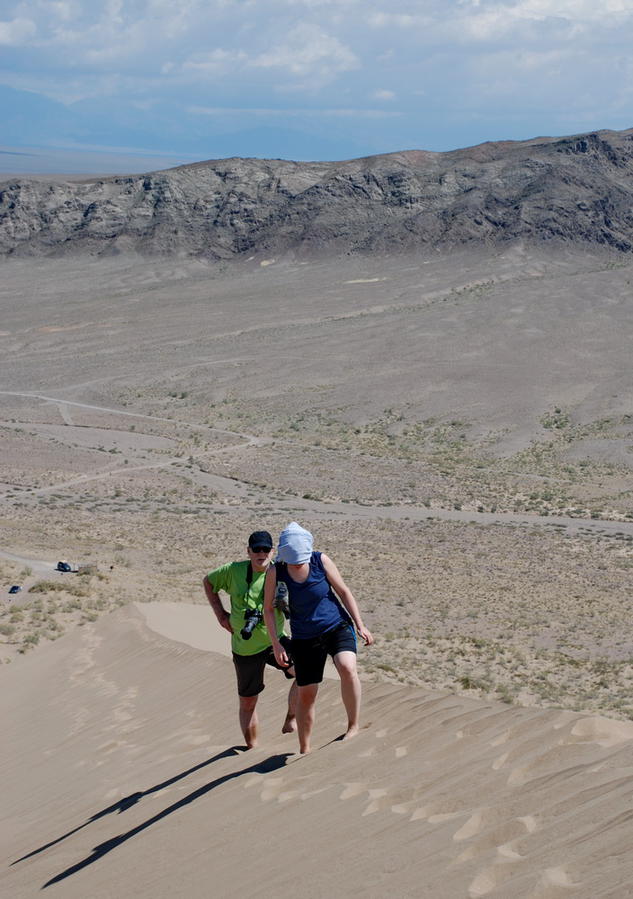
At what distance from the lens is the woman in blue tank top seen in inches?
254

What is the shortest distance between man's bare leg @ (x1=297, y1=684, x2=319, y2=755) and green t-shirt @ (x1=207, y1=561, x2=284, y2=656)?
573 millimetres

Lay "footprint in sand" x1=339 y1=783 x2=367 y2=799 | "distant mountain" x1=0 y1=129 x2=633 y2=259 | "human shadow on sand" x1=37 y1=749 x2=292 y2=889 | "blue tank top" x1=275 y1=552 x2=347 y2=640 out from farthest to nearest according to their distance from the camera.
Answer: "distant mountain" x1=0 y1=129 x2=633 y2=259
"blue tank top" x1=275 y1=552 x2=347 y2=640
"human shadow on sand" x1=37 y1=749 x2=292 y2=889
"footprint in sand" x1=339 y1=783 x2=367 y2=799

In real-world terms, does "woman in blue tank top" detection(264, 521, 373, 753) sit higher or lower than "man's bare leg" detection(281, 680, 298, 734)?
higher

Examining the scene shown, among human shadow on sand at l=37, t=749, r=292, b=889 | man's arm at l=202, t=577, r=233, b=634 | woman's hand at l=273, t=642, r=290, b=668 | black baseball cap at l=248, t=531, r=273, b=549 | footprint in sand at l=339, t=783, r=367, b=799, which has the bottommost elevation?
human shadow on sand at l=37, t=749, r=292, b=889

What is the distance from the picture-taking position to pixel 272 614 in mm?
6602

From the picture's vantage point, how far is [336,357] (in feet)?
213

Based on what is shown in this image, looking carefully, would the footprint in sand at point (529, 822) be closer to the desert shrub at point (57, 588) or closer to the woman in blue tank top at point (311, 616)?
the woman in blue tank top at point (311, 616)

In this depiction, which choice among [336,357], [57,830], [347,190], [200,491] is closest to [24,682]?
[57,830]

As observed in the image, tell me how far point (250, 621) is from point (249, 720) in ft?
2.55

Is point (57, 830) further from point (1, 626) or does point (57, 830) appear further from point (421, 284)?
point (421, 284)

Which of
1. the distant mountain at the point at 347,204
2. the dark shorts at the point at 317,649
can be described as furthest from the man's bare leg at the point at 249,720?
the distant mountain at the point at 347,204

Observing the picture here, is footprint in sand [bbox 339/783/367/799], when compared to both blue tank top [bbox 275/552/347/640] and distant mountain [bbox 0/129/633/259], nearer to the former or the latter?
blue tank top [bbox 275/552/347/640]

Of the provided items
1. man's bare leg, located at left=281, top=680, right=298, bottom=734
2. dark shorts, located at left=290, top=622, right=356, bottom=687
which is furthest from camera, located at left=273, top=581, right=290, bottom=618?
man's bare leg, located at left=281, top=680, right=298, bottom=734

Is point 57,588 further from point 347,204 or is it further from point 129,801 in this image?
point 347,204
